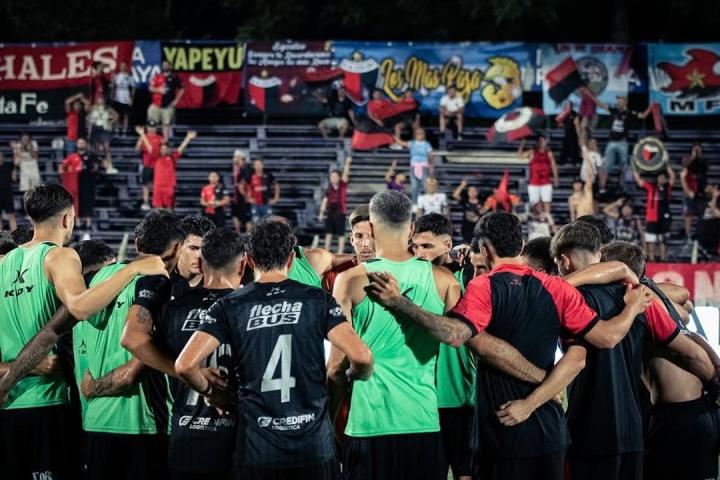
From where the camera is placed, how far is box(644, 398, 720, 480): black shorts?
665cm

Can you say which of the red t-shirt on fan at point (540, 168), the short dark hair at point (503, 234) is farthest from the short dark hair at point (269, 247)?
the red t-shirt on fan at point (540, 168)

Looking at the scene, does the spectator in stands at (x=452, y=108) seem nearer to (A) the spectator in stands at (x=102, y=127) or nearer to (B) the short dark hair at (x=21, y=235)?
(A) the spectator in stands at (x=102, y=127)

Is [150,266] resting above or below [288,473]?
above

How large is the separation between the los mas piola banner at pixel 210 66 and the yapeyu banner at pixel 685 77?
9976 mm

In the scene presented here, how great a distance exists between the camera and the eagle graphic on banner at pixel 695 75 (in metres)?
25.9

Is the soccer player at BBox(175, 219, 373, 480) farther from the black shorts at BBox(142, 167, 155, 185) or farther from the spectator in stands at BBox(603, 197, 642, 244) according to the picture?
the black shorts at BBox(142, 167, 155, 185)

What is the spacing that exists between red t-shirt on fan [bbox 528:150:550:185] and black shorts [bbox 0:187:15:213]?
12468 mm

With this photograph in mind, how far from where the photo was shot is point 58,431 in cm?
665

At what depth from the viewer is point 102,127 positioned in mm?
26906

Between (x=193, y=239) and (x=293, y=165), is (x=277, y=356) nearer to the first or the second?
(x=193, y=239)

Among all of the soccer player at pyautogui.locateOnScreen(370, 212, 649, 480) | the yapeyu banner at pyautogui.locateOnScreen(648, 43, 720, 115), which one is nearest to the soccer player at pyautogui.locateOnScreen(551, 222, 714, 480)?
the soccer player at pyautogui.locateOnScreen(370, 212, 649, 480)

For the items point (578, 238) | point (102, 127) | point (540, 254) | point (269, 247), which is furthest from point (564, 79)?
point (269, 247)

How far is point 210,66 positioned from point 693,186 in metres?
12.0

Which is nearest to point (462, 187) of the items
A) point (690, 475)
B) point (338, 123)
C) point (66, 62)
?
point (338, 123)
